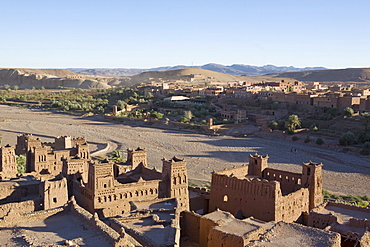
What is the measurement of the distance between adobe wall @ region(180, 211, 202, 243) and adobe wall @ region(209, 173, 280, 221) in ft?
7.58

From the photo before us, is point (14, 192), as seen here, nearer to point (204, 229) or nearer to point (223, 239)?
point (204, 229)

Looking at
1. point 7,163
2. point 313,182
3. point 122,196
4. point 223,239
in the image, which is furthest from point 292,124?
point 223,239

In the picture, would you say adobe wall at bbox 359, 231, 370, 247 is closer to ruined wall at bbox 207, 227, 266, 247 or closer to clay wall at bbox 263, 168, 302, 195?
ruined wall at bbox 207, 227, 266, 247

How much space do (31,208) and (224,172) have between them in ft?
25.3

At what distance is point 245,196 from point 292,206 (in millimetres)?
1722

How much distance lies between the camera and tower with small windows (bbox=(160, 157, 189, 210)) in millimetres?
15750

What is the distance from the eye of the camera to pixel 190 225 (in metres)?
14.1

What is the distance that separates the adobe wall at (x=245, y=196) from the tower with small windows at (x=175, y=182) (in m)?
1.22

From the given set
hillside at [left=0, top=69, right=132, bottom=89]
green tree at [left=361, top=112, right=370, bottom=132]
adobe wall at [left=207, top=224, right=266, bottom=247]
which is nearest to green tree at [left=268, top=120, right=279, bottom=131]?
green tree at [left=361, top=112, right=370, bottom=132]

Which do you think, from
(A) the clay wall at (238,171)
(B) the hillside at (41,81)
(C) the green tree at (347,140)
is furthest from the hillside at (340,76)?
(A) the clay wall at (238,171)

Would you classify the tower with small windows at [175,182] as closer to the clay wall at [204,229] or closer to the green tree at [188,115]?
the clay wall at [204,229]

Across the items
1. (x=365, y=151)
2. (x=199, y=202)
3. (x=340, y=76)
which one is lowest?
(x=365, y=151)

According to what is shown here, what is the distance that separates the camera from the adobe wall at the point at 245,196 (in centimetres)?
1471

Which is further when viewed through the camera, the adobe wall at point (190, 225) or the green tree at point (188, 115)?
the green tree at point (188, 115)
